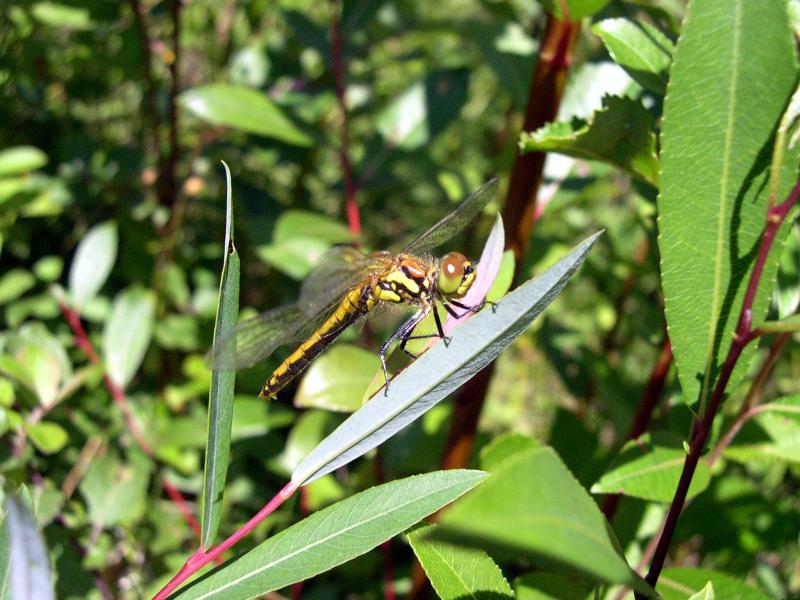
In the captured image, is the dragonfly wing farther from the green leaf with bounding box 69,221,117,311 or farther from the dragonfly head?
the green leaf with bounding box 69,221,117,311

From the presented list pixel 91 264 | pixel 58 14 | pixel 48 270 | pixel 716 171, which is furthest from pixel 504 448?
pixel 58 14

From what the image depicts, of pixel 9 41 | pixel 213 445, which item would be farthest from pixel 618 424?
pixel 9 41

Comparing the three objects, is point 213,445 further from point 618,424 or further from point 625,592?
point 618,424

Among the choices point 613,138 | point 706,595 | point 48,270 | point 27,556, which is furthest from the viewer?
point 48,270

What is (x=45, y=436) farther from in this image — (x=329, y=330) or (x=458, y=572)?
(x=458, y=572)

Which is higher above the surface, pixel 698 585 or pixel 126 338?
pixel 698 585

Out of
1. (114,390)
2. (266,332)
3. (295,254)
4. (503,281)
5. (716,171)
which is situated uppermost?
(716,171)

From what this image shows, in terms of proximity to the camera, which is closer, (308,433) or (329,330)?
(329,330)
